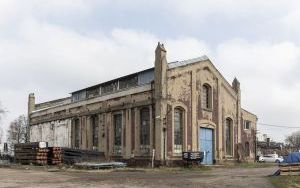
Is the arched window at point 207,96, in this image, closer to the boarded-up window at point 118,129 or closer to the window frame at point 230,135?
the window frame at point 230,135

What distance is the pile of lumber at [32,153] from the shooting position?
37.5 meters

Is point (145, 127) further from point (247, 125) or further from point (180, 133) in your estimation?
point (247, 125)

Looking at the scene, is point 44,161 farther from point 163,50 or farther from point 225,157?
point 225,157

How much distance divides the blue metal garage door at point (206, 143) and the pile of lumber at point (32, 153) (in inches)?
490

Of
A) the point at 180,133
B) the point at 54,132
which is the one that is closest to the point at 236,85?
the point at 180,133

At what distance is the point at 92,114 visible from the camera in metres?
43.5

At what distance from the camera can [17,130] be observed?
305 feet

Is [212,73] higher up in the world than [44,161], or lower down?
higher up

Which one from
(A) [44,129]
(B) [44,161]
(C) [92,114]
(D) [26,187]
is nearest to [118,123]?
(C) [92,114]

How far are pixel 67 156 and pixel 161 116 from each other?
7949 mm

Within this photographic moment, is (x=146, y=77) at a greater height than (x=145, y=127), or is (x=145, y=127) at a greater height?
(x=146, y=77)

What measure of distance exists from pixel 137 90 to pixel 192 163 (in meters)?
7.15

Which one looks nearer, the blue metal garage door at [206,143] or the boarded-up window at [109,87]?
the blue metal garage door at [206,143]

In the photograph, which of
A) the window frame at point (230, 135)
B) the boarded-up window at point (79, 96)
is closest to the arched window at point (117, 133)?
the boarded-up window at point (79, 96)
